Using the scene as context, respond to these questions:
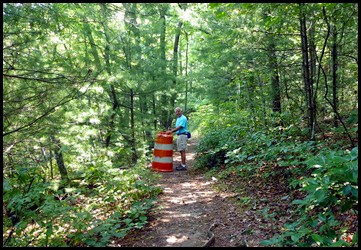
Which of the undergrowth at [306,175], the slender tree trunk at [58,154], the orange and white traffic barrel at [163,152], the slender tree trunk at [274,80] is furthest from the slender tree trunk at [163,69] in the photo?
the slender tree trunk at [58,154]

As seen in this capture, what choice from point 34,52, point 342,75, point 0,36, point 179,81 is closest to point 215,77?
point 179,81

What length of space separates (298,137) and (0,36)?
6109 millimetres

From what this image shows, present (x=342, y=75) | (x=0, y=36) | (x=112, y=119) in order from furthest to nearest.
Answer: (x=112, y=119) → (x=342, y=75) → (x=0, y=36)

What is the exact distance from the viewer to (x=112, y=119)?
27.4 ft

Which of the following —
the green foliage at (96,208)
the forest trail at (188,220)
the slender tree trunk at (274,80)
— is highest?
the slender tree trunk at (274,80)

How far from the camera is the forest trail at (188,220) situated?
3812 millimetres

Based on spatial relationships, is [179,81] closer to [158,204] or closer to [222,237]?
[158,204]

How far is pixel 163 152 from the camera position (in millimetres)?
7938

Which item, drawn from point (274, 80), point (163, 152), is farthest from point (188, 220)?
point (274, 80)

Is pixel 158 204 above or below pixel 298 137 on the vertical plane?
below

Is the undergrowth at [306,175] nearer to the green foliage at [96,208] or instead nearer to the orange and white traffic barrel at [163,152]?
the orange and white traffic barrel at [163,152]

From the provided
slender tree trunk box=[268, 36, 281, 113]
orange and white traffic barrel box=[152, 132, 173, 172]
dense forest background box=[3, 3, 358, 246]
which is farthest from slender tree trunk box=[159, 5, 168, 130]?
slender tree trunk box=[268, 36, 281, 113]

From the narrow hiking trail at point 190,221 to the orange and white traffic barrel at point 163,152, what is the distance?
5.50 ft

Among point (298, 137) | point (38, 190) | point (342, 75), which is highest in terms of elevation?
point (342, 75)
